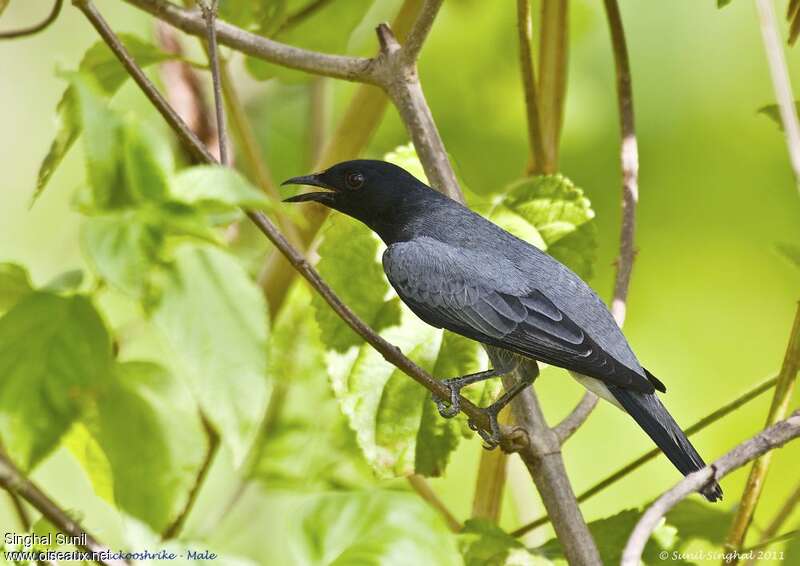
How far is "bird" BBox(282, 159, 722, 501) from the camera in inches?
102

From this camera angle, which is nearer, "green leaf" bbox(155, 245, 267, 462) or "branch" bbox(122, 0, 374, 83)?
"green leaf" bbox(155, 245, 267, 462)

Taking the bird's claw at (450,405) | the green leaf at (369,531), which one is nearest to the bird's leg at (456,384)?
the bird's claw at (450,405)

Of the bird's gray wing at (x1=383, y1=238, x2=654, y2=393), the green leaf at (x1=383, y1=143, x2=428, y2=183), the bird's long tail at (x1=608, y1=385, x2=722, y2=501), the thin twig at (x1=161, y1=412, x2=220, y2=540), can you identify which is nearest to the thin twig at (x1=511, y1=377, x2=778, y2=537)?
the bird's long tail at (x1=608, y1=385, x2=722, y2=501)

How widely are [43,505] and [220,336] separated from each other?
0.48 meters

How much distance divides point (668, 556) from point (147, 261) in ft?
5.23

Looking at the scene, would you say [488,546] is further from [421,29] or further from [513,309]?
[421,29]

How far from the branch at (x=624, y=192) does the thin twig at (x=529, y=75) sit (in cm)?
24

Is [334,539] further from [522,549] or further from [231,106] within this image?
[231,106]

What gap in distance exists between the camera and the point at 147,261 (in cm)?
138

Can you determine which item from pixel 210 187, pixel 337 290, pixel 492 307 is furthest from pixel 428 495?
pixel 210 187

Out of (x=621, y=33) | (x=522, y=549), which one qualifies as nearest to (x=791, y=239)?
(x=621, y=33)

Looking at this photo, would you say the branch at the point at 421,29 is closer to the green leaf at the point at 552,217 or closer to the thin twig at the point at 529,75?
the thin twig at the point at 529,75

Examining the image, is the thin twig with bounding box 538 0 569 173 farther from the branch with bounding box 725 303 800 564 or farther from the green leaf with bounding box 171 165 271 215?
the green leaf with bounding box 171 165 271 215

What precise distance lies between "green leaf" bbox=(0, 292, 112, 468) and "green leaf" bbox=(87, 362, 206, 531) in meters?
0.07
